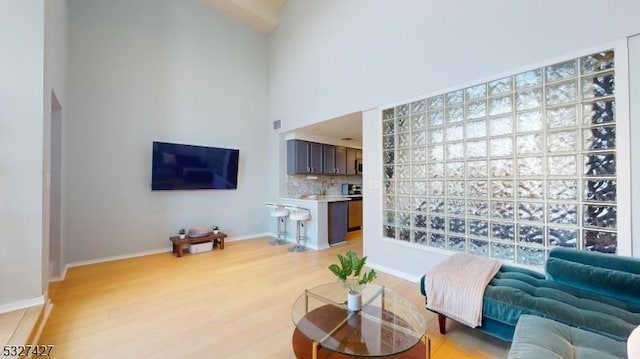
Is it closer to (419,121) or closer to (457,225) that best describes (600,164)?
(457,225)

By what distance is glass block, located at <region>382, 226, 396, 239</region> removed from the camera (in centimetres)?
331

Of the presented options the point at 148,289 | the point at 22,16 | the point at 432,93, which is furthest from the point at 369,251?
the point at 22,16

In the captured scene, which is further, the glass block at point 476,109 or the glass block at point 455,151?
the glass block at point 455,151

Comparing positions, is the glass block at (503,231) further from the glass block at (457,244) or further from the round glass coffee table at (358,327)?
the round glass coffee table at (358,327)

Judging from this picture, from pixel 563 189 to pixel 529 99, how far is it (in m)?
0.82

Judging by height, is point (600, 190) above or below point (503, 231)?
above

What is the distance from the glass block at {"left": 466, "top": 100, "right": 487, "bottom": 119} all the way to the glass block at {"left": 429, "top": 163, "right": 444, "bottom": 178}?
575 millimetres

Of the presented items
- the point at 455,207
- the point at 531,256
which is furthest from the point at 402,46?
the point at 531,256

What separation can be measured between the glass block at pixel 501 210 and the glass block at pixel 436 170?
0.58 metres

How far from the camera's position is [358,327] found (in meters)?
1.64

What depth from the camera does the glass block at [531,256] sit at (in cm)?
220

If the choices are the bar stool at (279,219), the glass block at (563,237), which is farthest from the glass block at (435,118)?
the bar stool at (279,219)

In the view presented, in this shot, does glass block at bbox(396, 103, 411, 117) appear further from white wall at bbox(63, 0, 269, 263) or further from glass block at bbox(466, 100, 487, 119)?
white wall at bbox(63, 0, 269, 263)

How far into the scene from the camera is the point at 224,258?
3.92 meters
